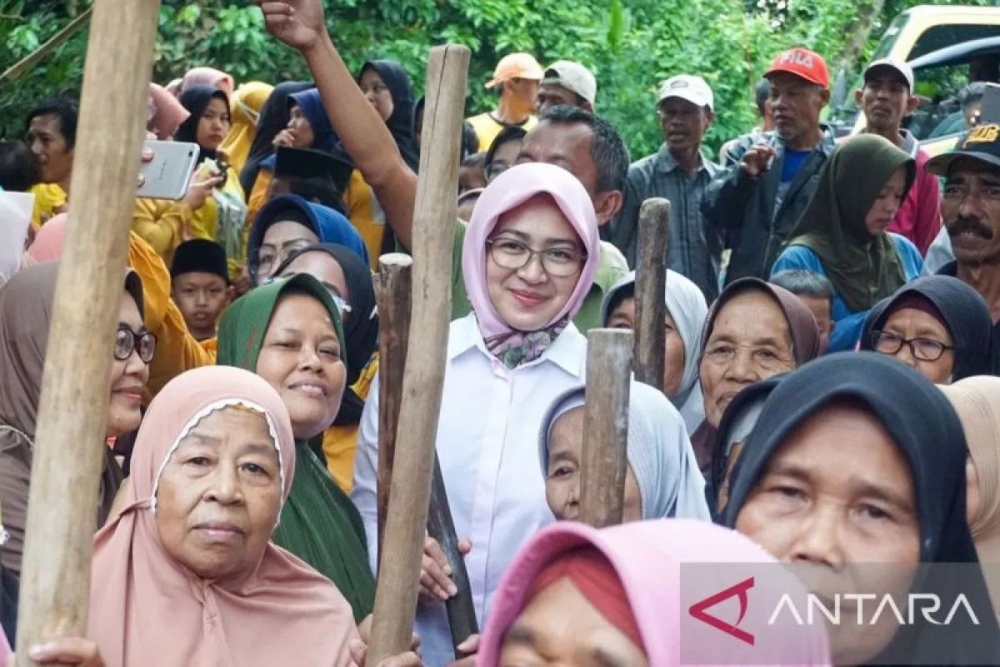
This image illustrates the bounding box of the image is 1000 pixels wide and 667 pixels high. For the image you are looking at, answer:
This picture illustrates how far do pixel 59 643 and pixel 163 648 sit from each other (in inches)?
30.7

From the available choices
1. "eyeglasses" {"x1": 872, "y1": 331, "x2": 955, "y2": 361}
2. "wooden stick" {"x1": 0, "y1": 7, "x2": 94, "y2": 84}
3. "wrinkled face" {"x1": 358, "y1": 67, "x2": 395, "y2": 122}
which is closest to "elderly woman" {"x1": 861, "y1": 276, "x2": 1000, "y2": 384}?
"eyeglasses" {"x1": 872, "y1": 331, "x2": 955, "y2": 361}

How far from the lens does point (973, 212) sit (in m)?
6.01

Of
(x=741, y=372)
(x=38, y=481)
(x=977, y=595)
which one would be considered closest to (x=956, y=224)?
(x=741, y=372)

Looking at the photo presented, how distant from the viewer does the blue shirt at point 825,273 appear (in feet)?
20.0

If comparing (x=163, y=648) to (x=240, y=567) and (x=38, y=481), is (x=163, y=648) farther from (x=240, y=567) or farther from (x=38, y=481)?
(x=38, y=481)

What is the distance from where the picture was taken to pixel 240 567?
369cm

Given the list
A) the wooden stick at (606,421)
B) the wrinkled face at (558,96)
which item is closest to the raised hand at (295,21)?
the wooden stick at (606,421)

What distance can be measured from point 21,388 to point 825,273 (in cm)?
320

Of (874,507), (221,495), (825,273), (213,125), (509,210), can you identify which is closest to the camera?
(874,507)

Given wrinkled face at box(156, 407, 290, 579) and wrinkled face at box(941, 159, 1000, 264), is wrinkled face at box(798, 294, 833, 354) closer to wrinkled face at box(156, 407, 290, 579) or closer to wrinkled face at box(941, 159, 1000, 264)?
wrinkled face at box(941, 159, 1000, 264)

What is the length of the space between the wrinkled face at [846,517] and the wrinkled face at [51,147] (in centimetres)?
496

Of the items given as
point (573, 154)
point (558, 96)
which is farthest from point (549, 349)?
point (558, 96)

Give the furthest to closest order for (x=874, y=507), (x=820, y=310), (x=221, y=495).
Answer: (x=820, y=310)
(x=221, y=495)
(x=874, y=507)

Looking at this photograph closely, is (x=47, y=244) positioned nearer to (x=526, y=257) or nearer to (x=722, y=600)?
(x=526, y=257)
